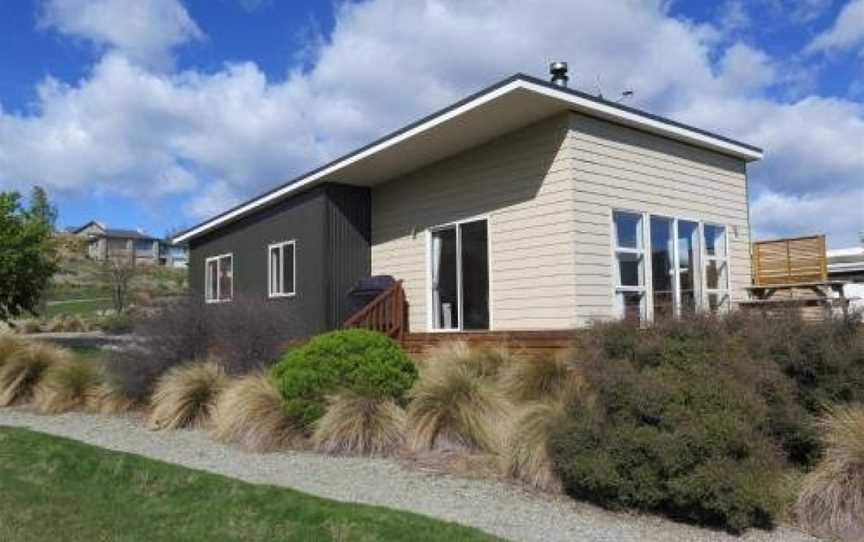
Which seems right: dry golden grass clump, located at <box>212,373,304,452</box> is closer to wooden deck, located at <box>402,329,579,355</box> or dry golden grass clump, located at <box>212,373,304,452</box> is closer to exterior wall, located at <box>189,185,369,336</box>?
wooden deck, located at <box>402,329,579,355</box>

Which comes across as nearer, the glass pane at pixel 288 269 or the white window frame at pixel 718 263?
the white window frame at pixel 718 263

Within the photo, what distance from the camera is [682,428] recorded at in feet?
19.3

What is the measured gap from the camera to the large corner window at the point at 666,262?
11914 millimetres

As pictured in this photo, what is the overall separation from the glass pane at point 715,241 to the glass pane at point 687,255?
1.16 ft

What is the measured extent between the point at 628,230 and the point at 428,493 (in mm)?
6707

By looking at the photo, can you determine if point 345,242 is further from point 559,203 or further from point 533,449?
point 533,449

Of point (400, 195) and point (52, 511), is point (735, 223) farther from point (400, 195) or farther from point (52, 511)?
point (52, 511)

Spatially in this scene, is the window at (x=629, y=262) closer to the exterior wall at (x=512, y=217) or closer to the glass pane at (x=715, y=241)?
the exterior wall at (x=512, y=217)

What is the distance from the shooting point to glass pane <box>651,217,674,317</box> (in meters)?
12.4

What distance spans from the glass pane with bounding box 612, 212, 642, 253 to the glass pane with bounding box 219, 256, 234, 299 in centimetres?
1000

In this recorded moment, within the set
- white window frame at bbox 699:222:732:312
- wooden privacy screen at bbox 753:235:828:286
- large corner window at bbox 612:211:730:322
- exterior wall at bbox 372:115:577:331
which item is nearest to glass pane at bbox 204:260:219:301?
exterior wall at bbox 372:115:577:331

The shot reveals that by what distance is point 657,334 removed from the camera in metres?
6.91

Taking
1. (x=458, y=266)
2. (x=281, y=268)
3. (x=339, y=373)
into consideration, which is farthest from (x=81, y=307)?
Result: (x=339, y=373)

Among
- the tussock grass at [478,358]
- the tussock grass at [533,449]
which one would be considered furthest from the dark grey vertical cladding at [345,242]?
the tussock grass at [533,449]
